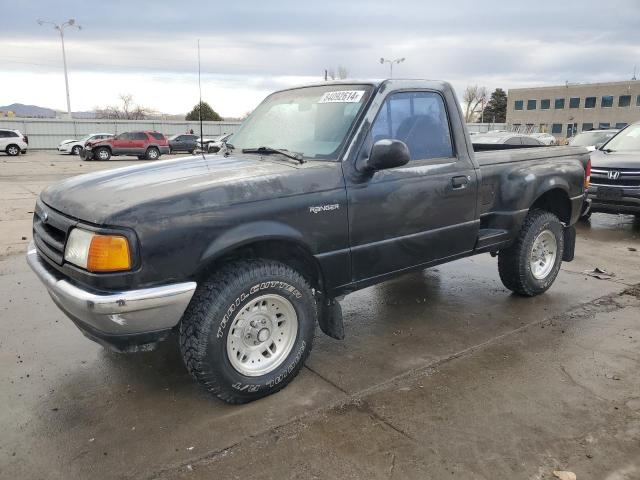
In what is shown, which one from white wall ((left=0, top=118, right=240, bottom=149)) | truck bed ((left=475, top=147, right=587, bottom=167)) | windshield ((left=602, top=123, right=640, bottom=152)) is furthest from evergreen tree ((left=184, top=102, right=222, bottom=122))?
truck bed ((left=475, top=147, right=587, bottom=167))

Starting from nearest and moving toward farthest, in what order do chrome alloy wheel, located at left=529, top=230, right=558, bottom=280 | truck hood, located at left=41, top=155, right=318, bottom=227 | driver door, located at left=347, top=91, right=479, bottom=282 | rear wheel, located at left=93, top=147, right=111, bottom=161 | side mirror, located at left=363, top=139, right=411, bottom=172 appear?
truck hood, located at left=41, top=155, right=318, bottom=227 → side mirror, located at left=363, top=139, right=411, bottom=172 → driver door, located at left=347, top=91, right=479, bottom=282 → chrome alloy wheel, located at left=529, top=230, right=558, bottom=280 → rear wheel, located at left=93, top=147, right=111, bottom=161

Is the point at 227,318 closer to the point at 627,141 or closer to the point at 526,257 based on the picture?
the point at 526,257

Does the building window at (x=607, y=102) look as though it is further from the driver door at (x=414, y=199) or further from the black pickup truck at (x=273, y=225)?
the driver door at (x=414, y=199)

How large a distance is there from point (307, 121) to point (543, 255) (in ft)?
9.72

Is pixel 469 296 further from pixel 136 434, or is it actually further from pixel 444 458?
pixel 136 434

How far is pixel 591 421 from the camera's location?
3086 mm

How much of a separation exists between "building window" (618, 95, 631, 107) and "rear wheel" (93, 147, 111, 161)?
230 feet

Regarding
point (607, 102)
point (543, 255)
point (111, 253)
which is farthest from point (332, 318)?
point (607, 102)

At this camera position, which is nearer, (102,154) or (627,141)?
(627,141)

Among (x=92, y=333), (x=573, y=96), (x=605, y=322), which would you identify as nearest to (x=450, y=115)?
(x=605, y=322)

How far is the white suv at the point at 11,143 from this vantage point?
30.4 metres

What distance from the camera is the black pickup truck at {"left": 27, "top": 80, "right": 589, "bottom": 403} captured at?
9.16 ft

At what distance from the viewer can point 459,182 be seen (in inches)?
164

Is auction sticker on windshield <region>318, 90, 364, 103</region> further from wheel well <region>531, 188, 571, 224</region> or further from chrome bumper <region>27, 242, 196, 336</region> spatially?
wheel well <region>531, 188, 571, 224</region>
